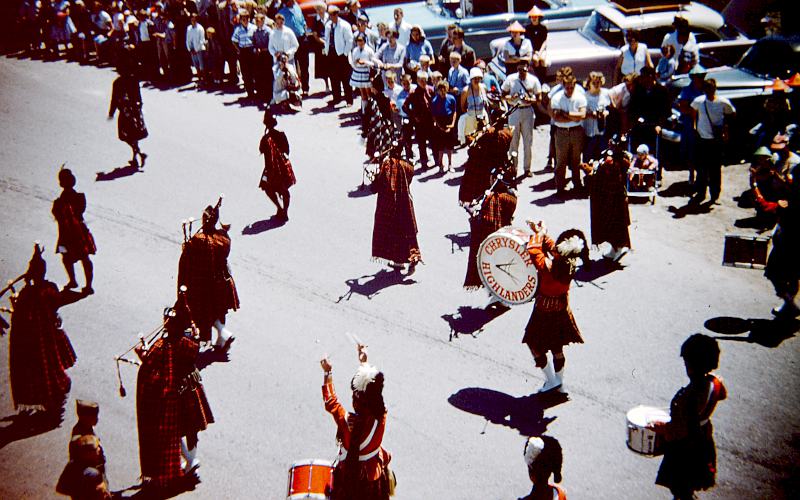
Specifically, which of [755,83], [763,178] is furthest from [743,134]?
[763,178]

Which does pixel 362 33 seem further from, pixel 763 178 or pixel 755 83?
pixel 763 178

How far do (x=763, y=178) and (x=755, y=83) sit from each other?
4713 mm

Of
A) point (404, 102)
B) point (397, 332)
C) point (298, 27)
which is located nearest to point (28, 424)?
point (397, 332)

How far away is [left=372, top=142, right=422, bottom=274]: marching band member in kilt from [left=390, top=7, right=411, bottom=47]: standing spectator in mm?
6574

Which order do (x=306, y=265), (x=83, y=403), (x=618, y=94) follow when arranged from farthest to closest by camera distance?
1. (x=618, y=94)
2. (x=306, y=265)
3. (x=83, y=403)

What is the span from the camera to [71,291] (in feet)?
36.8

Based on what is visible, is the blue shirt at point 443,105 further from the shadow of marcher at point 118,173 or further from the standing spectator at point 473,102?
the shadow of marcher at point 118,173

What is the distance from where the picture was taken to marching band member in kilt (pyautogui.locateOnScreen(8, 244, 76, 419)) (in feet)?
28.0

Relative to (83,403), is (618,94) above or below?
above

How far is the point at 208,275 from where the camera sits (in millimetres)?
9141

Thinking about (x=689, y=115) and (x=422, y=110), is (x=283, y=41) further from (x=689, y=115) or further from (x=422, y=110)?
(x=689, y=115)

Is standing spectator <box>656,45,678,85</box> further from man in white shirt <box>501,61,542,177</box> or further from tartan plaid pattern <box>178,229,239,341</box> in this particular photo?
tartan plaid pattern <box>178,229,239,341</box>

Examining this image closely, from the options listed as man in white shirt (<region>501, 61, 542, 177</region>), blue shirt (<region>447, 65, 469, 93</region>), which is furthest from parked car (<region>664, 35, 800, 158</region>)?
blue shirt (<region>447, 65, 469, 93</region>)

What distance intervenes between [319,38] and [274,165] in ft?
20.9
